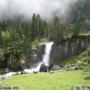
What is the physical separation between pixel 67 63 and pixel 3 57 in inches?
1094

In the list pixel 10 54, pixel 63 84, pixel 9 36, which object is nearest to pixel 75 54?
pixel 10 54

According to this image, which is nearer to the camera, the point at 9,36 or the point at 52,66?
the point at 52,66

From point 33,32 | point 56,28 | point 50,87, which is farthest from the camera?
point 33,32

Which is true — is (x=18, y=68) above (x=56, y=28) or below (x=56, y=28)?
below

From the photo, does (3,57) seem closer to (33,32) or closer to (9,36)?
(9,36)

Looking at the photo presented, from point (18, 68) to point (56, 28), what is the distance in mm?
36399

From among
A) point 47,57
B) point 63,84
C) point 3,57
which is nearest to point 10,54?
point 3,57

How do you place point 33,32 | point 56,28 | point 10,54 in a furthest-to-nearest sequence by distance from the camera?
point 33,32 < point 56,28 < point 10,54

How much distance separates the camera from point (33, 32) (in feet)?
562

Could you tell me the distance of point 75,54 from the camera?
12925 centimetres

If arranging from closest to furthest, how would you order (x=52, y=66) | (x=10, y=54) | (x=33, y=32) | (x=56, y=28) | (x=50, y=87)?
(x=50, y=87) → (x=52, y=66) → (x=10, y=54) → (x=56, y=28) → (x=33, y=32)

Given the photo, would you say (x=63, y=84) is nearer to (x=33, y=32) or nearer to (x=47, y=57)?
(x=47, y=57)

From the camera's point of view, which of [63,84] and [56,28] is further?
[56,28]

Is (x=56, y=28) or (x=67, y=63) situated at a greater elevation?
(x=56, y=28)
